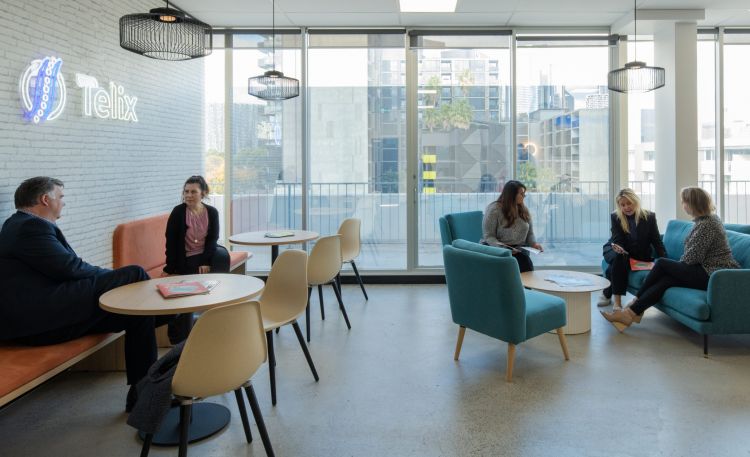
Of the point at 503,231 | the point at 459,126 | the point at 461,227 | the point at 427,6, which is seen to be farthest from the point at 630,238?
the point at 427,6

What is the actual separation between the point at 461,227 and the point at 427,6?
2.50m

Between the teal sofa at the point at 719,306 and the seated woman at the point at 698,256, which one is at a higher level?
the seated woman at the point at 698,256

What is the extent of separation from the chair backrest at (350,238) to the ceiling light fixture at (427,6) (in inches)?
97.2

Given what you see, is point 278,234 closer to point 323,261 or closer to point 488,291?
point 323,261

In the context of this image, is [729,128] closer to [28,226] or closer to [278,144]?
[278,144]

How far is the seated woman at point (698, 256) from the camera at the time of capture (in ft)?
14.1

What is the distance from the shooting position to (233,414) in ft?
10.3

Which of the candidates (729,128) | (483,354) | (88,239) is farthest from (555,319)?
(729,128)

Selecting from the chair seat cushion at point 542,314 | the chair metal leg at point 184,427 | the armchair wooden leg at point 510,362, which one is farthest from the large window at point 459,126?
the chair metal leg at point 184,427

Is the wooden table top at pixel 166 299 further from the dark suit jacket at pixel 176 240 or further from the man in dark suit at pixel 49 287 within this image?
the dark suit jacket at pixel 176 240

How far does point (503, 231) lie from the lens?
5375mm

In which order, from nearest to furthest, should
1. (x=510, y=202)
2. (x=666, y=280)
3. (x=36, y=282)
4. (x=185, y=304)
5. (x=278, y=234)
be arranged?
(x=185, y=304) → (x=36, y=282) → (x=666, y=280) → (x=510, y=202) → (x=278, y=234)

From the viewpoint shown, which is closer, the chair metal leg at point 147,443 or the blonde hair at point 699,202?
the chair metal leg at point 147,443

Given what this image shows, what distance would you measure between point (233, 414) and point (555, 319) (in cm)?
230
